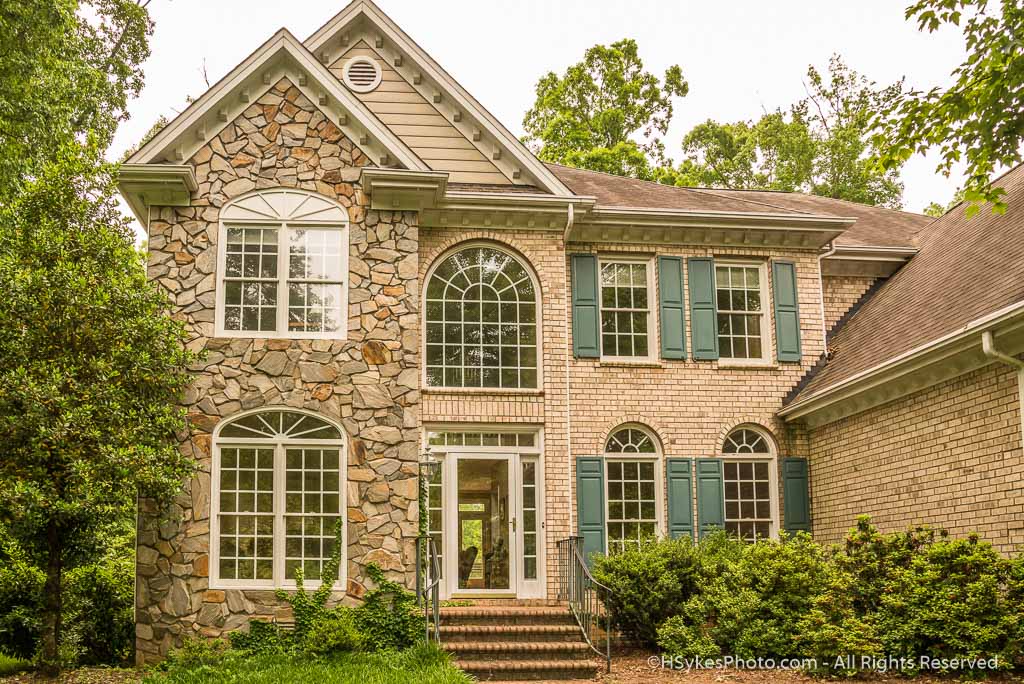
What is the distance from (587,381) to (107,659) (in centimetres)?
729

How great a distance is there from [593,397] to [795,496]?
11.1 feet

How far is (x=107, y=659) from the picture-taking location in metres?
12.3

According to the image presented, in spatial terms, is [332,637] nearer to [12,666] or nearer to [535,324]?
[12,666]

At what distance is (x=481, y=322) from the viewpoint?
1437 centimetres

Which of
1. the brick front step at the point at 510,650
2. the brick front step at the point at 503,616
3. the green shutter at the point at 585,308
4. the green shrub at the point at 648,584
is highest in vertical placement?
the green shutter at the point at 585,308

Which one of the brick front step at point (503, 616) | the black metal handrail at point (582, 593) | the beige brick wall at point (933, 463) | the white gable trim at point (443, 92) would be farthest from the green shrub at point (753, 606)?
the white gable trim at point (443, 92)

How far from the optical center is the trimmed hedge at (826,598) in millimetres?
10031

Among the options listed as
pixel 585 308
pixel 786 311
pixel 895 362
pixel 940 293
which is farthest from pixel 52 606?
pixel 940 293

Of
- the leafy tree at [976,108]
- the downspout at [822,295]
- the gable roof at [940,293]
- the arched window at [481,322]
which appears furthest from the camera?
the downspout at [822,295]

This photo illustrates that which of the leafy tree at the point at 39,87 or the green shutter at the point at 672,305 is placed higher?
the leafy tree at the point at 39,87

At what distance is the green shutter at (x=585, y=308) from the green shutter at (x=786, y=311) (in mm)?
2836

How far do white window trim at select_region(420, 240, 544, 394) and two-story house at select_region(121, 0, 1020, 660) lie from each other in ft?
0.12

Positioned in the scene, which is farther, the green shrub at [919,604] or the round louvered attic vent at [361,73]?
the round louvered attic vent at [361,73]

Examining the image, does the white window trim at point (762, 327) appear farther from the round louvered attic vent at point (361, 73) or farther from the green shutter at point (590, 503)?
the round louvered attic vent at point (361, 73)
